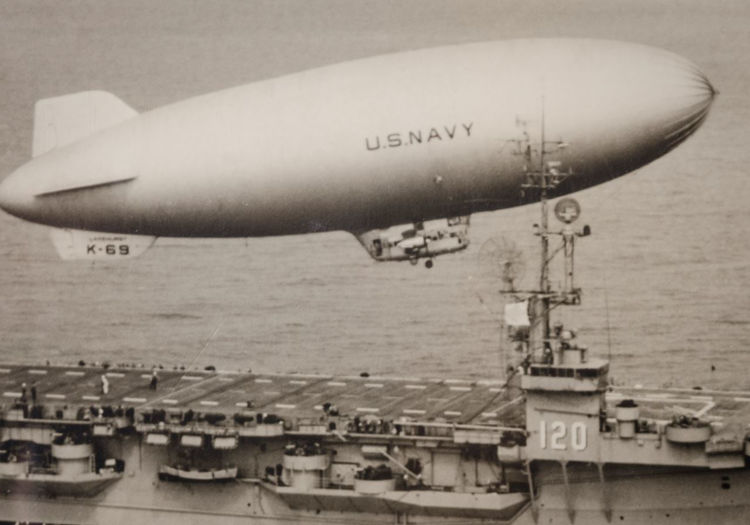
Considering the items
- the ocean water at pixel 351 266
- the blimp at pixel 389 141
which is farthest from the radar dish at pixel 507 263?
the ocean water at pixel 351 266

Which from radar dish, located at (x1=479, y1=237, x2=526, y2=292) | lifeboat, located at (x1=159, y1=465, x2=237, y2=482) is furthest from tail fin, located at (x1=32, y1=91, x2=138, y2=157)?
radar dish, located at (x1=479, y1=237, x2=526, y2=292)

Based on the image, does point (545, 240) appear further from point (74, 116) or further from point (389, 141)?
point (74, 116)

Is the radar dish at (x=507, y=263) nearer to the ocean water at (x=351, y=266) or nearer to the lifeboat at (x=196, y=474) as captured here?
the lifeboat at (x=196, y=474)

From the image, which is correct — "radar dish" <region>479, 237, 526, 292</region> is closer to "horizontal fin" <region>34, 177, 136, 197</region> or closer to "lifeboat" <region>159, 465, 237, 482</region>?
"lifeboat" <region>159, 465, 237, 482</region>

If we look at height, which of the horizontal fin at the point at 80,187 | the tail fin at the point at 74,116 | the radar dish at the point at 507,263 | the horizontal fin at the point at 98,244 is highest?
the tail fin at the point at 74,116

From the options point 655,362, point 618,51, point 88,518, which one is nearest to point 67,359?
point 88,518

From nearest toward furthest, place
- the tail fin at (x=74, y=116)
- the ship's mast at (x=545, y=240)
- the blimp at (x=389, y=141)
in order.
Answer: the ship's mast at (x=545, y=240) → the blimp at (x=389, y=141) → the tail fin at (x=74, y=116)

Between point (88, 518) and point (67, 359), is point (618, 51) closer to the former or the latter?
point (88, 518)

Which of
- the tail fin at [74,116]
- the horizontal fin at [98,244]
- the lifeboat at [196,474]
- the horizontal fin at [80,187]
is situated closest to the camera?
the horizontal fin at [80,187]
